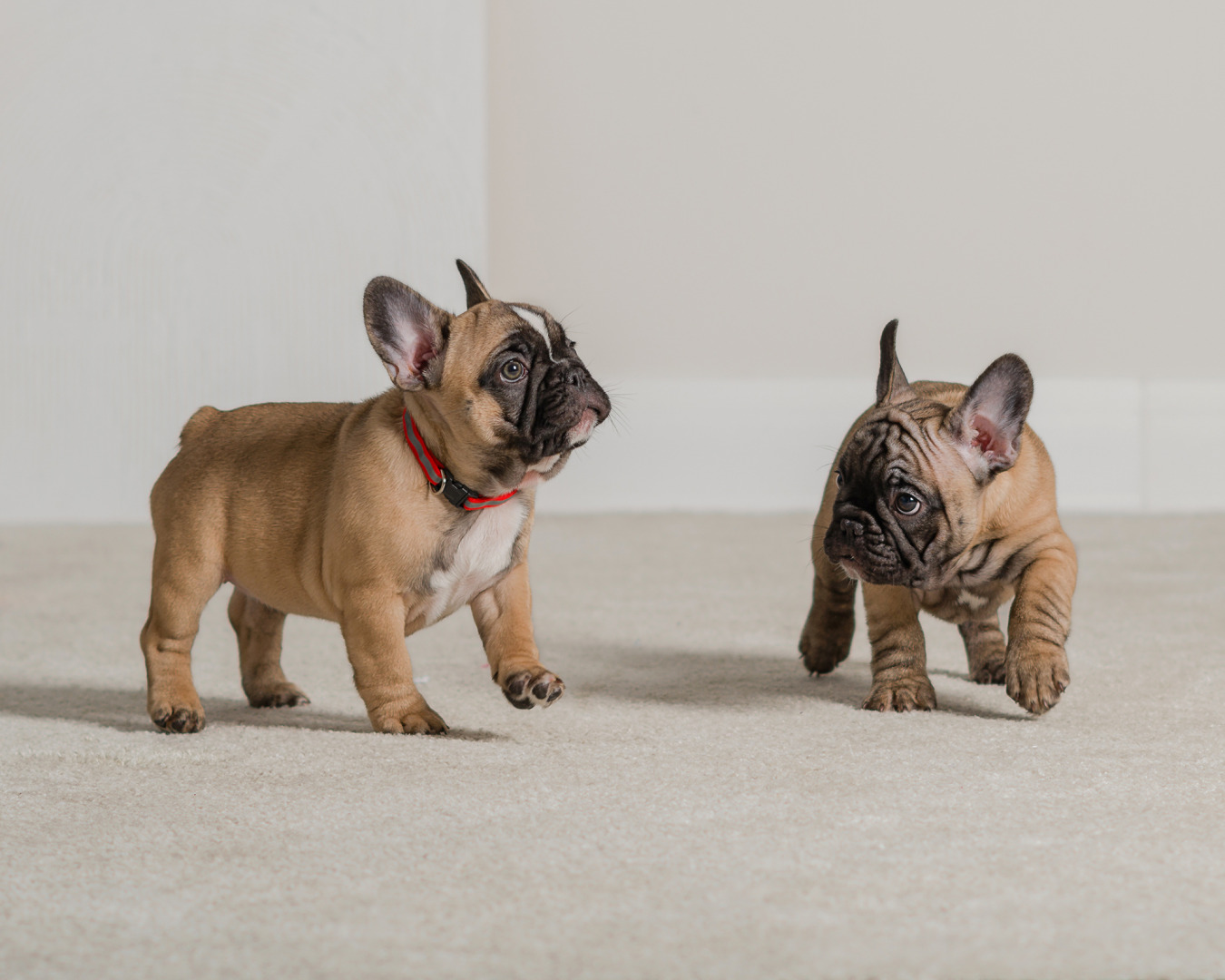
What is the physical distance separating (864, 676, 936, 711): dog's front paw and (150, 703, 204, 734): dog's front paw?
1077 millimetres

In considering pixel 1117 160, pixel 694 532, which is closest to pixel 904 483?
pixel 694 532

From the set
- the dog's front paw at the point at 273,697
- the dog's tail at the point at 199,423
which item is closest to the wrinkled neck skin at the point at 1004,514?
the dog's front paw at the point at 273,697

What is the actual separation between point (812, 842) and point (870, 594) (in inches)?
32.9

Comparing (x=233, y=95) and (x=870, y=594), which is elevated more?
(x=233, y=95)

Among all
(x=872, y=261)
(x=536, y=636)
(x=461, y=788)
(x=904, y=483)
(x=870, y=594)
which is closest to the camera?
(x=461, y=788)

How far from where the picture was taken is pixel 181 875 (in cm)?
135

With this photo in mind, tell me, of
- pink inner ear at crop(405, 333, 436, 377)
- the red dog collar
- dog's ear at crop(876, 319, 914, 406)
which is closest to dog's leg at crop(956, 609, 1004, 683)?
dog's ear at crop(876, 319, 914, 406)

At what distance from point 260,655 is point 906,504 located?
1.17 metres

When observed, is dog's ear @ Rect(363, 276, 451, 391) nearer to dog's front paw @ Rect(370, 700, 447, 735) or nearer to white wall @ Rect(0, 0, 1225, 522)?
dog's front paw @ Rect(370, 700, 447, 735)

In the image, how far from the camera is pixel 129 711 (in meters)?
2.29

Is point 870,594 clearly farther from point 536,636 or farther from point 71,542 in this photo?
point 71,542

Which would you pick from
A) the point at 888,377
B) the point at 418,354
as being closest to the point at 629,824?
the point at 418,354

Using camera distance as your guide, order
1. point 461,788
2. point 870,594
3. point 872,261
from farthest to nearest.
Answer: point 872,261
point 870,594
point 461,788

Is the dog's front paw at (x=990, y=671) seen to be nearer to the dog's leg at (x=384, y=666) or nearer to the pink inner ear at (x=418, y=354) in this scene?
the dog's leg at (x=384, y=666)
